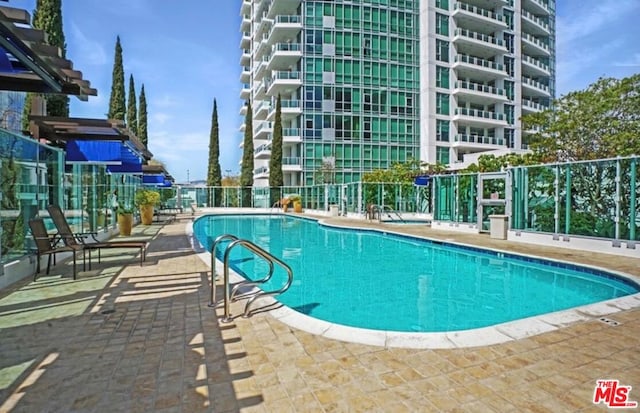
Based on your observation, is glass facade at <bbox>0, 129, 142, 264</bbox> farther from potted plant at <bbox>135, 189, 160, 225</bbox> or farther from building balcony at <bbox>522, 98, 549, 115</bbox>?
building balcony at <bbox>522, 98, 549, 115</bbox>

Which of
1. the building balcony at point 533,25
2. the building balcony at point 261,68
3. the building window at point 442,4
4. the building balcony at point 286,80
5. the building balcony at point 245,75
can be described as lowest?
the building balcony at point 286,80

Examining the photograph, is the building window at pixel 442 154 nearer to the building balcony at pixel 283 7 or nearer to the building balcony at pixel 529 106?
the building balcony at pixel 529 106

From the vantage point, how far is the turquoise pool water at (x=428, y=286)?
527 centimetres

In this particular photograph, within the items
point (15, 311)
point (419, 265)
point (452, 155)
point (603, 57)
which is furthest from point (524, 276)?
point (452, 155)

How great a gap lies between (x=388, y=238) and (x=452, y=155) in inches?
1031

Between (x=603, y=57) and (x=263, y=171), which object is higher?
(x=603, y=57)

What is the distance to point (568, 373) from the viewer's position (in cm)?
277

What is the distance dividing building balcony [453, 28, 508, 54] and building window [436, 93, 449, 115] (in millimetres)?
5224

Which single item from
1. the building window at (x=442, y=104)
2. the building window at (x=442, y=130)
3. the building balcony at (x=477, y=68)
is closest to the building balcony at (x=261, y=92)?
the building window at (x=442, y=104)

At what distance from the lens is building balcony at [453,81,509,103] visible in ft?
118

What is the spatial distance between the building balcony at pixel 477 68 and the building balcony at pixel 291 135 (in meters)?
16.4

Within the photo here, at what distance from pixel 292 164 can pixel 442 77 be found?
1674 centimetres

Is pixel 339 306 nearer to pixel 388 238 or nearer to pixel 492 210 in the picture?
pixel 388 238

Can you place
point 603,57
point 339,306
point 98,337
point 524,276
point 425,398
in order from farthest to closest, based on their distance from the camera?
1. point 603,57
2. point 524,276
3. point 339,306
4. point 98,337
5. point 425,398
